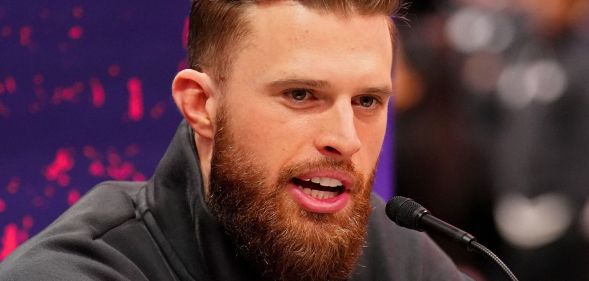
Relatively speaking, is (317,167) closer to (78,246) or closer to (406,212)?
(406,212)

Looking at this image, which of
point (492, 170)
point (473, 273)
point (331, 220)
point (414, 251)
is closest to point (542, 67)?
point (492, 170)

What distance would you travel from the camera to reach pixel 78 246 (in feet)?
6.46

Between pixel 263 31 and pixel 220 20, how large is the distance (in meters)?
0.11

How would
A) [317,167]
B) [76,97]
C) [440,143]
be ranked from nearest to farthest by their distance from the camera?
1. [317,167]
2. [76,97]
3. [440,143]

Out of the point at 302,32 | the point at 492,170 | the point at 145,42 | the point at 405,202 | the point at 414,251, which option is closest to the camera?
the point at 405,202

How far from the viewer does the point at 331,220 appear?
200 centimetres

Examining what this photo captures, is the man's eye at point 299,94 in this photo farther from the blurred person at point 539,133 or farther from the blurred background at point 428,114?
the blurred person at point 539,133

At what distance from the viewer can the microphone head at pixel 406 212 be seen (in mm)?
1827

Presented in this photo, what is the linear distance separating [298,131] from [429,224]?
319 millimetres

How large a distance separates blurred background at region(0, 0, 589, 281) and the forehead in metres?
0.78

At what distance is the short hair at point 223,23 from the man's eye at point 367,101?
0.55 feet

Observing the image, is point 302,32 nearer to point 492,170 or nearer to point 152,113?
point 152,113

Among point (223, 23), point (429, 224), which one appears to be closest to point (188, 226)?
point (223, 23)

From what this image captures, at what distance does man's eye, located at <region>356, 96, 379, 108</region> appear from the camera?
2038 millimetres
